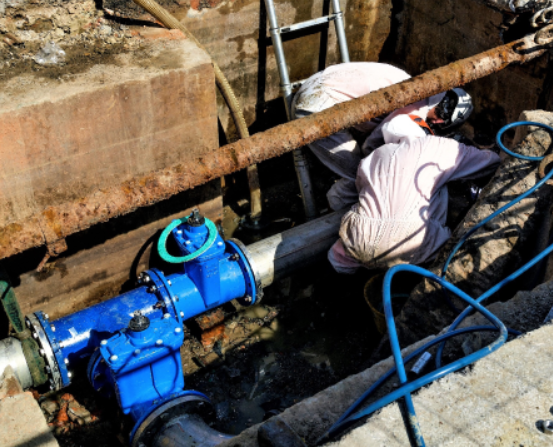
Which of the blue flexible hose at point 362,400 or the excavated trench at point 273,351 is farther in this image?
the excavated trench at point 273,351

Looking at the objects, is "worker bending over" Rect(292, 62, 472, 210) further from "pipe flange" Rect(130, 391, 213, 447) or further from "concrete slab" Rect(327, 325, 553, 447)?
"concrete slab" Rect(327, 325, 553, 447)

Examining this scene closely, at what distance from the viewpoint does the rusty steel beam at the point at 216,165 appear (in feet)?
8.45

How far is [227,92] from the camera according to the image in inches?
171

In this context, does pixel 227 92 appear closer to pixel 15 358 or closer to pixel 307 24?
pixel 307 24

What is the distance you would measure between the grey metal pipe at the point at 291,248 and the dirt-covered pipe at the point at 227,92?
86 cm

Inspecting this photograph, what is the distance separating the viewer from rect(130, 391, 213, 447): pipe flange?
2.94m

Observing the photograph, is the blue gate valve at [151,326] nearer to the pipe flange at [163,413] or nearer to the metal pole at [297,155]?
the pipe flange at [163,413]

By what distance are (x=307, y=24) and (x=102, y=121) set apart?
8.59 ft

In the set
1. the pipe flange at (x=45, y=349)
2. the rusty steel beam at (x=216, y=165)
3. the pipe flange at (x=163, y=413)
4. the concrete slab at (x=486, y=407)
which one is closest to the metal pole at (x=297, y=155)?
the rusty steel beam at (x=216, y=165)

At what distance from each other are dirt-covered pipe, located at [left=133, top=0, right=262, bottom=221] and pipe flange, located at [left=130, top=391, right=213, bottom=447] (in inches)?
76.7

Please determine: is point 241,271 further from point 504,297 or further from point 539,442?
point 539,442

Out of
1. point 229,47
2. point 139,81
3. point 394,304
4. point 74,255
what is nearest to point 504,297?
point 394,304

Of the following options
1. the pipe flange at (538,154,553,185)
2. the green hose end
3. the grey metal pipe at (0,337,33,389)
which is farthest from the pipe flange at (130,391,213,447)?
the pipe flange at (538,154,553,185)

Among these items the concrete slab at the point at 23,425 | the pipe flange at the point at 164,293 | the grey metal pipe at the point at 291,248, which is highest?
the concrete slab at the point at 23,425
